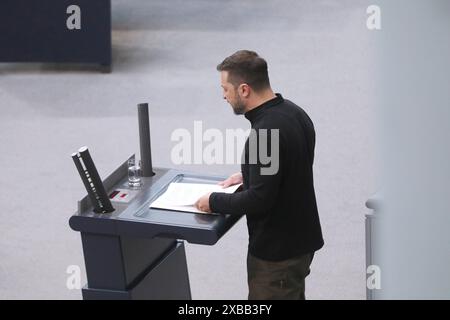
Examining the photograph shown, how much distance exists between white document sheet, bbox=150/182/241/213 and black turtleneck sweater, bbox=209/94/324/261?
0.57 ft

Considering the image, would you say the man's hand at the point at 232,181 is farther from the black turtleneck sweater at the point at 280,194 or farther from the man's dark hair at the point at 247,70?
the man's dark hair at the point at 247,70

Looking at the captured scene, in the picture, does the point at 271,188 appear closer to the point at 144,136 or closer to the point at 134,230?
the point at 134,230

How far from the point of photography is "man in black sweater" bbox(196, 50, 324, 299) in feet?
11.1

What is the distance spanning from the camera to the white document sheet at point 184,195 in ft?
11.8

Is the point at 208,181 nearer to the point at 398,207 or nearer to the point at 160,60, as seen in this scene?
the point at 398,207

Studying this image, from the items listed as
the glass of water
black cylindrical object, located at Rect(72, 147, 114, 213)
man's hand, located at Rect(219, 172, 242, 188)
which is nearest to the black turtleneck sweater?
man's hand, located at Rect(219, 172, 242, 188)

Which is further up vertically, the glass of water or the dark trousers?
the glass of water

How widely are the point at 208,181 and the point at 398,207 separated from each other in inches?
99.3

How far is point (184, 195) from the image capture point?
3744 millimetres

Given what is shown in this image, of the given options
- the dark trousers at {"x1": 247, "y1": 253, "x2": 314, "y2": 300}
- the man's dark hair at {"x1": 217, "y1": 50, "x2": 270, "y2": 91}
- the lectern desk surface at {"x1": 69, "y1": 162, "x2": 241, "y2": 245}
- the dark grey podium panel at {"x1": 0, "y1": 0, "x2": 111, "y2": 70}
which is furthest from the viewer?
the dark grey podium panel at {"x1": 0, "y1": 0, "x2": 111, "y2": 70}

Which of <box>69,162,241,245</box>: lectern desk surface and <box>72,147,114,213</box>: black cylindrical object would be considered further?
<box>72,147,114,213</box>: black cylindrical object

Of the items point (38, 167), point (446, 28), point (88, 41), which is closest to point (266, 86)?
point (446, 28)

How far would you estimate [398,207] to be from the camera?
4.88 feet

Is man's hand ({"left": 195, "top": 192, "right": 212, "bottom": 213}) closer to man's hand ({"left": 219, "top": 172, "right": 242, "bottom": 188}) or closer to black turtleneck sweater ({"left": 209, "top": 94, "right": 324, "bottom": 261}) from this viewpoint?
black turtleneck sweater ({"left": 209, "top": 94, "right": 324, "bottom": 261})
